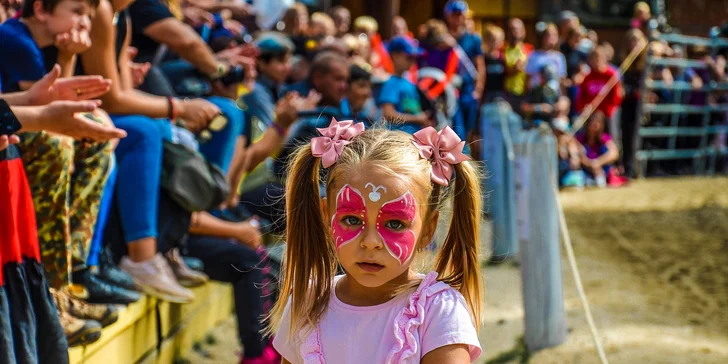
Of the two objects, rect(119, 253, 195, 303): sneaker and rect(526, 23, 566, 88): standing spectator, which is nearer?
rect(119, 253, 195, 303): sneaker

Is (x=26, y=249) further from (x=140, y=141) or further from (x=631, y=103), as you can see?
(x=631, y=103)

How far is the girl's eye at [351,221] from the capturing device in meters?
2.51

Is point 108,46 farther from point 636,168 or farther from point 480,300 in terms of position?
point 636,168

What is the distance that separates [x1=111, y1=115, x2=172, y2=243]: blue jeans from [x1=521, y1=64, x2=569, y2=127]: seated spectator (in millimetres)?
7339

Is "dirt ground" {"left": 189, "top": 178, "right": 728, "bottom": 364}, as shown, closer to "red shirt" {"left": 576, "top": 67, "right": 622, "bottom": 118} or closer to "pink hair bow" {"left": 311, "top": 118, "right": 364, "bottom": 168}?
"red shirt" {"left": 576, "top": 67, "right": 622, "bottom": 118}

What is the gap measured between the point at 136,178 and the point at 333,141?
203 centimetres

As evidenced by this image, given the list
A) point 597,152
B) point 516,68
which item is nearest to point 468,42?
point 516,68

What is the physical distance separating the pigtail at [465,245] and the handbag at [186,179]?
7.32 ft

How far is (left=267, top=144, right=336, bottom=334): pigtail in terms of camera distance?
8.74 ft

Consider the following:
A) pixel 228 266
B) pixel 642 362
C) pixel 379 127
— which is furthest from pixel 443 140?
pixel 642 362

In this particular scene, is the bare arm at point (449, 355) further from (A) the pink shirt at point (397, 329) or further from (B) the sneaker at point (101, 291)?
(B) the sneaker at point (101, 291)

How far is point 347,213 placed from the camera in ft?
8.25

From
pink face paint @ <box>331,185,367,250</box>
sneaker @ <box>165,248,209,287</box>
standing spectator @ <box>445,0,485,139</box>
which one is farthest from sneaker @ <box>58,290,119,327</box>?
standing spectator @ <box>445,0,485,139</box>

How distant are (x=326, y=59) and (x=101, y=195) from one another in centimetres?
270
